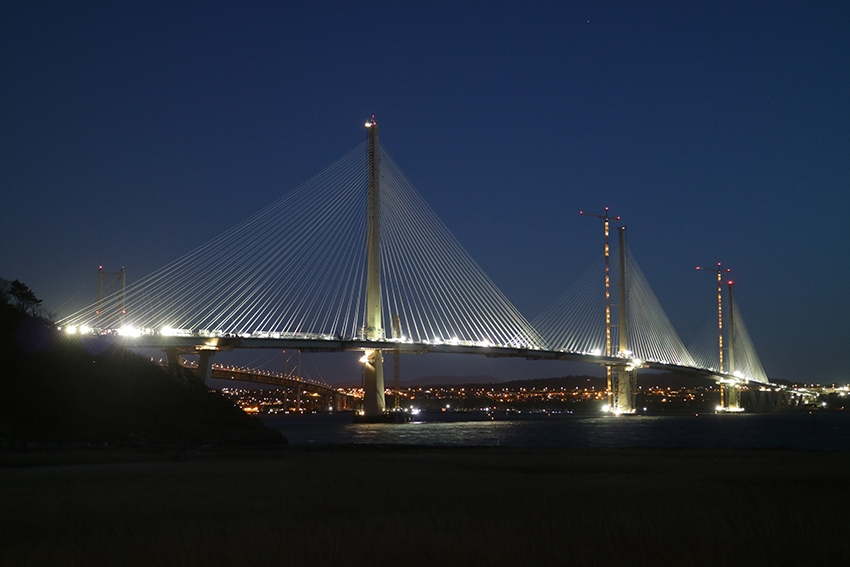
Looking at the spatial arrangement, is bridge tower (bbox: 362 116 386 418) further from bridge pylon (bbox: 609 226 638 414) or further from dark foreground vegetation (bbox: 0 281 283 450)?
bridge pylon (bbox: 609 226 638 414)

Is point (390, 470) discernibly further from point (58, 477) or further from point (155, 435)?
point (155, 435)

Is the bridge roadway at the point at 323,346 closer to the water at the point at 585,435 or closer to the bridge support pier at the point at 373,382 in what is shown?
the bridge support pier at the point at 373,382

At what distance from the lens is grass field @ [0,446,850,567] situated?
9219 millimetres

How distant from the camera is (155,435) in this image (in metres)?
31.4

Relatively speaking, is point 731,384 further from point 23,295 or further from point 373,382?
point 23,295

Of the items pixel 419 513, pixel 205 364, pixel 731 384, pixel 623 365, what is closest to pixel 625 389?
pixel 623 365

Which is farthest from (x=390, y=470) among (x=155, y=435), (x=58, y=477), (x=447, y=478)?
(x=155, y=435)

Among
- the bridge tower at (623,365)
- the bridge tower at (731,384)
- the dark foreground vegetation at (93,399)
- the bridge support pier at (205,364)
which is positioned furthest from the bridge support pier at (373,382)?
the bridge tower at (731,384)

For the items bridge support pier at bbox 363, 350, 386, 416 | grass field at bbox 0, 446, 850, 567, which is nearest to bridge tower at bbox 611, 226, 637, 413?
bridge support pier at bbox 363, 350, 386, 416

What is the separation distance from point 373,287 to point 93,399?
22.3 metres

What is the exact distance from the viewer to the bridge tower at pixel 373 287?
51281mm

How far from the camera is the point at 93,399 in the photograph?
1236 inches

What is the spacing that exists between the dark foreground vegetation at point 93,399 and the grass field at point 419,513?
7007 millimetres

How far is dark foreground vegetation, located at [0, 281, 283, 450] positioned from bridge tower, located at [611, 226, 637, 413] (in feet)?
151
